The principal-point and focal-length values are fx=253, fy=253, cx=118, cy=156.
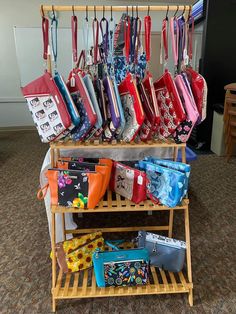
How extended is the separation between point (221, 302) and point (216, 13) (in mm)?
3376

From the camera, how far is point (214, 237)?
5.94 ft

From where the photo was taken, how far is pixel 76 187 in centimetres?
116

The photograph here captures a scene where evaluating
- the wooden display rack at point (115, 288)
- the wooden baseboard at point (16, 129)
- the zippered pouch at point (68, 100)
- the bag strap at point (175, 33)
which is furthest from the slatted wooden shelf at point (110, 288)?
the wooden baseboard at point (16, 129)

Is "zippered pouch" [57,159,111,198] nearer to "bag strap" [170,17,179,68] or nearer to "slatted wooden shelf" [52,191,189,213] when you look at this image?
"slatted wooden shelf" [52,191,189,213]

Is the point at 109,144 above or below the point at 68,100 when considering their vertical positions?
below

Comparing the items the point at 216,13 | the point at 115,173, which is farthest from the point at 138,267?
the point at 216,13

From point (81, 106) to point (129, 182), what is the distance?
0.45 metres

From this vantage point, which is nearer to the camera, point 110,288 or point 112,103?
point 112,103

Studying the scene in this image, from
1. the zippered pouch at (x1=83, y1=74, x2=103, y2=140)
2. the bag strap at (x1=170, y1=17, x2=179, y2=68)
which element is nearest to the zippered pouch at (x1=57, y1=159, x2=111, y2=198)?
the zippered pouch at (x1=83, y1=74, x2=103, y2=140)

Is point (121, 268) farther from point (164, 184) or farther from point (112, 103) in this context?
point (112, 103)

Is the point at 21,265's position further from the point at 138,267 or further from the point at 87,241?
the point at 138,267

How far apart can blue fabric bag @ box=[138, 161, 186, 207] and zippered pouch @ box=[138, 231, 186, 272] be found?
0.33 metres

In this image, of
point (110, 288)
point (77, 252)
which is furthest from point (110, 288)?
point (77, 252)

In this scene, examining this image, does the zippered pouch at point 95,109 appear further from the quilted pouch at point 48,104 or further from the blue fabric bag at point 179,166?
the blue fabric bag at point 179,166
